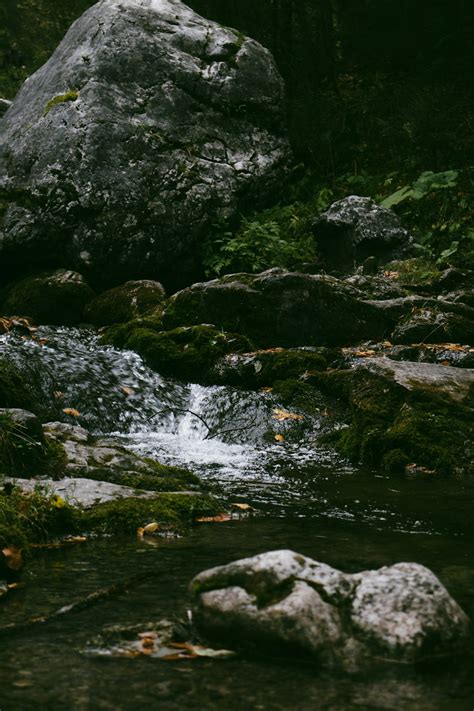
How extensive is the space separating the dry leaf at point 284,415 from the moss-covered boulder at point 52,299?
4928 mm

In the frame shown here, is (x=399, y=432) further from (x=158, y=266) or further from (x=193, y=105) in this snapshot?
(x=193, y=105)

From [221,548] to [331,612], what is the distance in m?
1.48

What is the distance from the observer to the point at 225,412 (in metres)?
8.42

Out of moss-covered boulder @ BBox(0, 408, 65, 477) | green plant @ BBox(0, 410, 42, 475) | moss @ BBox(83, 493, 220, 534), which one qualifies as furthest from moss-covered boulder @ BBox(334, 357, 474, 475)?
green plant @ BBox(0, 410, 42, 475)

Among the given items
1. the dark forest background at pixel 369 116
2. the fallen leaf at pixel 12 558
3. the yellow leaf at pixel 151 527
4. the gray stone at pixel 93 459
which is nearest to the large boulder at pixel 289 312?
the dark forest background at pixel 369 116

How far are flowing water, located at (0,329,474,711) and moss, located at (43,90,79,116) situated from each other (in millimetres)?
6206

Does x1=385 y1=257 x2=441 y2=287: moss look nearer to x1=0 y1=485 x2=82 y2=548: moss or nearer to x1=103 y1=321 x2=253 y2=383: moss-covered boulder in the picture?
x1=103 y1=321 x2=253 y2=383: moss-covered boulder

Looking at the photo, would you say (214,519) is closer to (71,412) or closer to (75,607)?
(75,607)

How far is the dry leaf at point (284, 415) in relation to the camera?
8141mm

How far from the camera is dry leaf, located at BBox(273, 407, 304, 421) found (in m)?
8.14

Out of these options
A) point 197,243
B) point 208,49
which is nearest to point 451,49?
point 208,49

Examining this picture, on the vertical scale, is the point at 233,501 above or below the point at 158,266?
below

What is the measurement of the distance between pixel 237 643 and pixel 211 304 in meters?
7.89

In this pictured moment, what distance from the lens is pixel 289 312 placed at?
10.3 metres
